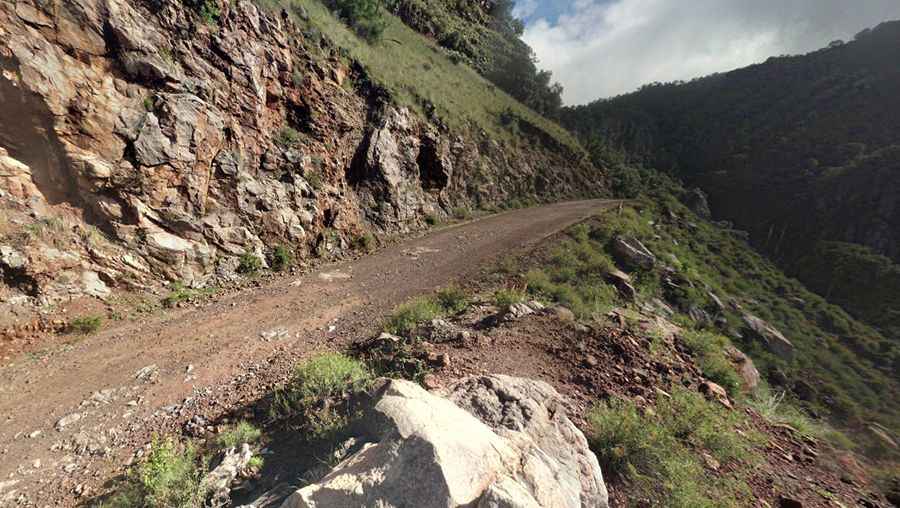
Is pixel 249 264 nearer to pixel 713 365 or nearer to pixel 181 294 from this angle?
pixel 181 294

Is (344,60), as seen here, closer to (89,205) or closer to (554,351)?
(89,205)

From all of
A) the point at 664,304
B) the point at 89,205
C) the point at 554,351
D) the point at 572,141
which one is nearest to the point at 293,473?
the point at 554,351

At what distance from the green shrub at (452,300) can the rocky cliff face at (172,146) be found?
6010mm

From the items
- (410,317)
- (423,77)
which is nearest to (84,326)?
(410,317)

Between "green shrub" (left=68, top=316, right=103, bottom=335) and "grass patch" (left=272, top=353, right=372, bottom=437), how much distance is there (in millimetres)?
5313

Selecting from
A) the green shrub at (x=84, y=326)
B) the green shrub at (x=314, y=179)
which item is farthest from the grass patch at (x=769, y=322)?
the green shrub at (x=84, y=326)

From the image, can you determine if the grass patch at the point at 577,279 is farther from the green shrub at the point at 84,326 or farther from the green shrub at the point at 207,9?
the green shrub at the point at 207,9

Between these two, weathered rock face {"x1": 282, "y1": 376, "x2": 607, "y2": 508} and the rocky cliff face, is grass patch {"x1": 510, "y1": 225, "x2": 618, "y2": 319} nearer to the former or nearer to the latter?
weathered rock face {"x1": 282, "y1": 376, "x2": 607, "y2": 508}

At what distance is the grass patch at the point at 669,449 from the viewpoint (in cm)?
363

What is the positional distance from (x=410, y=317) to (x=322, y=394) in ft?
9.18

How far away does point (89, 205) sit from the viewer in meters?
8.09

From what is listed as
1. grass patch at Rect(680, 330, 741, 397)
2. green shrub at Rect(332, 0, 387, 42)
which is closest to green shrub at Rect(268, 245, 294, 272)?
grass patch at Rect(680, 330, 741, 397)

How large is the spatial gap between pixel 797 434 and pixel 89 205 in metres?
15.1

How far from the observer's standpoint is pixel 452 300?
818cm
